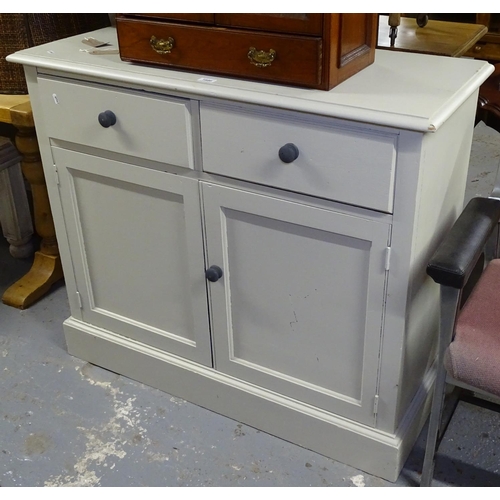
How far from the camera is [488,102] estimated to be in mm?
1610

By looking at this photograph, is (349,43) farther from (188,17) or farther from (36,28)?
(36,28)

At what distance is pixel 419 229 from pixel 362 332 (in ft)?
0.93

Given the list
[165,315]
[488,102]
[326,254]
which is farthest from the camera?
[165,315]

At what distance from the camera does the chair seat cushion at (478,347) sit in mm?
1234

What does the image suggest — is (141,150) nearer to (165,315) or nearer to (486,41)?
(165,315)

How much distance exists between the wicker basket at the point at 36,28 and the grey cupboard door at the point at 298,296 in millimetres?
724

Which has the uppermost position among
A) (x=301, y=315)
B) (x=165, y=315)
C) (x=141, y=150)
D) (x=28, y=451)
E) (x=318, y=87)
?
(x=318, y=87)

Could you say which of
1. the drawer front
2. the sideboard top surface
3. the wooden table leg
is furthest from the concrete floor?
the sideboard top surface

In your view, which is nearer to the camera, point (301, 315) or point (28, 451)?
point (301, 315)

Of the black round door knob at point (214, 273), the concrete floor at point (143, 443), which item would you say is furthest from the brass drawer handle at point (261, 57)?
the concrete floor at point (143, 443)

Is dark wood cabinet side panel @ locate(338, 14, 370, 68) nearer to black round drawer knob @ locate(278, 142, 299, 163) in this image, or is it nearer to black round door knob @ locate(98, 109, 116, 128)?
black round drawer knob @ locate(278, 142, 299, 163)

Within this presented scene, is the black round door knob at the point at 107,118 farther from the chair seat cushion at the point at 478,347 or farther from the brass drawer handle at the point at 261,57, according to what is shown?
the chair seat cushion at the point at 478,347

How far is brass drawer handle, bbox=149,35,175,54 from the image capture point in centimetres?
140
